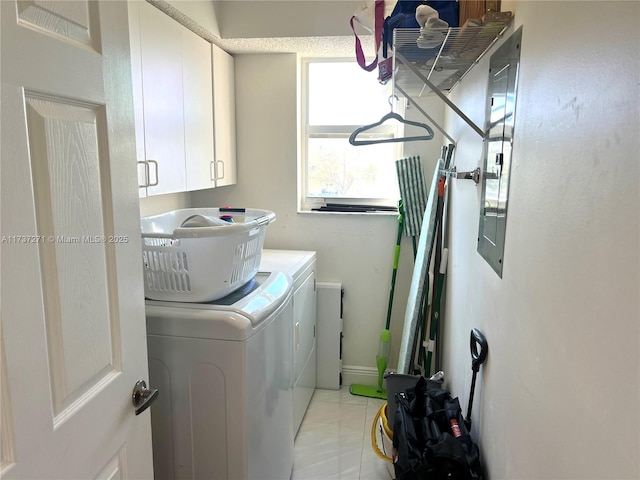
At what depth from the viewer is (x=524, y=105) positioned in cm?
105

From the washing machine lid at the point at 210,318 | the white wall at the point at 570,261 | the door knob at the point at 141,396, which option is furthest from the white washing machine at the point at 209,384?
the white wall at the point at 570,261

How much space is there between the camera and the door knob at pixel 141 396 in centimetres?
107

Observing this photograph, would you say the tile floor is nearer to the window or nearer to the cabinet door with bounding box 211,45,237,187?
the window

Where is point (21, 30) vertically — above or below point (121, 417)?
above

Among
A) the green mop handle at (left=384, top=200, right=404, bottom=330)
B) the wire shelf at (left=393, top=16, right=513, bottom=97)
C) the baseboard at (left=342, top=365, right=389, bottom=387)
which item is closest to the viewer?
the wire shelf at (left=393, top=16, right=513, bottom=97)

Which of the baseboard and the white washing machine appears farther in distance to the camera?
the baseboard

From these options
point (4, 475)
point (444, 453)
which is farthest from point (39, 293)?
point (444, 453)

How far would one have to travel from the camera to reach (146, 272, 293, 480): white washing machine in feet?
4.97

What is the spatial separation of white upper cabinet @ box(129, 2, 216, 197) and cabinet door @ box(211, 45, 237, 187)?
0.22 feet

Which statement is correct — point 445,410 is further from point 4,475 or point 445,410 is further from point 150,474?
point 4,475

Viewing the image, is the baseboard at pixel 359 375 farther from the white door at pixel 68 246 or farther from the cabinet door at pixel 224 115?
the white door at pixel 68 246

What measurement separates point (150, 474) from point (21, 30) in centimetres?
106

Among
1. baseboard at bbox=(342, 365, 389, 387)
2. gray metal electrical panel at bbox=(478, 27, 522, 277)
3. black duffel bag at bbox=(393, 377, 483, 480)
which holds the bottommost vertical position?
baseboard at bbox=(342, 365, 389, 387)

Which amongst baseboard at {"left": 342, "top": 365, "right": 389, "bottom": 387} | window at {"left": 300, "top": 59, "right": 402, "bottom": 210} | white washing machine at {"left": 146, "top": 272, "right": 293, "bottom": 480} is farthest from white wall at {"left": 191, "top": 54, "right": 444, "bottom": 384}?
white washing machine at {"left": 146, "top": 272, "right": 293, "bottom": 480}
